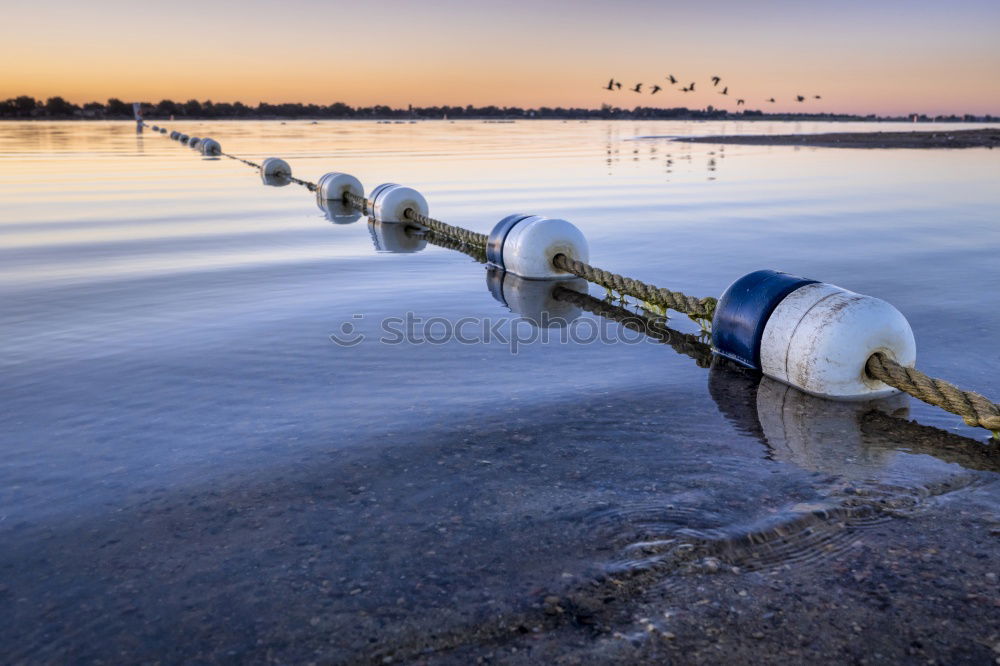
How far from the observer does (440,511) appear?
3.61m

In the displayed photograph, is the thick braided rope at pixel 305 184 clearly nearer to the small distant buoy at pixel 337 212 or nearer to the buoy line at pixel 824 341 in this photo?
the small distant buoy at pixel 337 212

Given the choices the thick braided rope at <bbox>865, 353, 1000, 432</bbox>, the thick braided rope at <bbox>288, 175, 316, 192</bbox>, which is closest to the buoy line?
the thick braided rope at <bbox>865, 353, 1000, 432</bbox>

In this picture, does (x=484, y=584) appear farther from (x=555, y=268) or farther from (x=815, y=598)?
(x=555, y=268)

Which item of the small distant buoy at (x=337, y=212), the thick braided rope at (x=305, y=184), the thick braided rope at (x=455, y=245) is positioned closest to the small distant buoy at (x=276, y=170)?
the thick braided rope at (x=305, y=184)

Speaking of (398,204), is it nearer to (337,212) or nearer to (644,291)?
(337,212)

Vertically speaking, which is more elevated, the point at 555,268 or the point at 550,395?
Answer: the point at 555,268

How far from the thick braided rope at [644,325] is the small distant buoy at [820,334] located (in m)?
0.70

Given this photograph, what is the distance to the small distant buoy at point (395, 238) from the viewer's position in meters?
11.9

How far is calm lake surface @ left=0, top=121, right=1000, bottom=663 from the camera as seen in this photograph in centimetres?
296

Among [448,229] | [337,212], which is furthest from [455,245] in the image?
[337,212]

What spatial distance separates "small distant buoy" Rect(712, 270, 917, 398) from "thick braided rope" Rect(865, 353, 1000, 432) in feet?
0.30

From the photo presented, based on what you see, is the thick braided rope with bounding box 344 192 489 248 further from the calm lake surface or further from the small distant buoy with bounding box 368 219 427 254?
the calm lake surface

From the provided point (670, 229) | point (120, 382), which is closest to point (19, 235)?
point (120, 382)

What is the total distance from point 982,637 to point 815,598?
528mm
